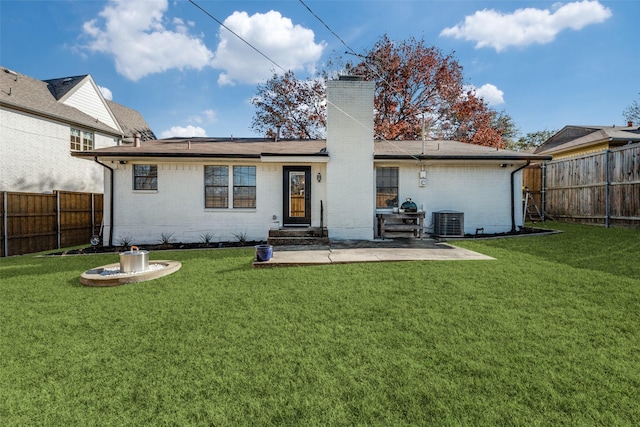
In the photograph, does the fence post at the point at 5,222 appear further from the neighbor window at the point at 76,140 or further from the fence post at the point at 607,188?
the fence post at the point at 607,188

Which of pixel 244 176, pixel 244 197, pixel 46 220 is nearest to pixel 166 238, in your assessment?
pixel 244 197

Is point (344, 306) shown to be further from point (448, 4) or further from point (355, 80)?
point (448, 4)

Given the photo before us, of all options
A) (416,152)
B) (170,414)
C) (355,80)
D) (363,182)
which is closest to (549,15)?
(416,152)

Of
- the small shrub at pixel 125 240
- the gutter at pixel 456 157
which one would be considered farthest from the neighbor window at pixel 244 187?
the gutter at pixel 456 157

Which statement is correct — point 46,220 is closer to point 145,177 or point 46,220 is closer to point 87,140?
point 145,177

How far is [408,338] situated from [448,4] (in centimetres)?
1188

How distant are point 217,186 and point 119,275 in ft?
16.8

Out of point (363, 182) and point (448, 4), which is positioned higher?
point (448, 4)

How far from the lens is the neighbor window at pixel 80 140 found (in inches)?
623

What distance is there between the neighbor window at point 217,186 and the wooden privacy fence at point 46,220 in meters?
5.04

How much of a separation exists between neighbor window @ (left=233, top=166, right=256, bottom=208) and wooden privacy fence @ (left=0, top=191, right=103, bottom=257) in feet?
19.4

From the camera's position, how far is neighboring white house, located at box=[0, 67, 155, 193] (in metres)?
13.2

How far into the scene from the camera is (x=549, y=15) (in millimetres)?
10234

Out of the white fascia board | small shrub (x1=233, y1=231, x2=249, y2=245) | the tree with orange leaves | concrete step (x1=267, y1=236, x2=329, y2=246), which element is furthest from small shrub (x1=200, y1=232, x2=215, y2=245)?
the tree with orange leaves
